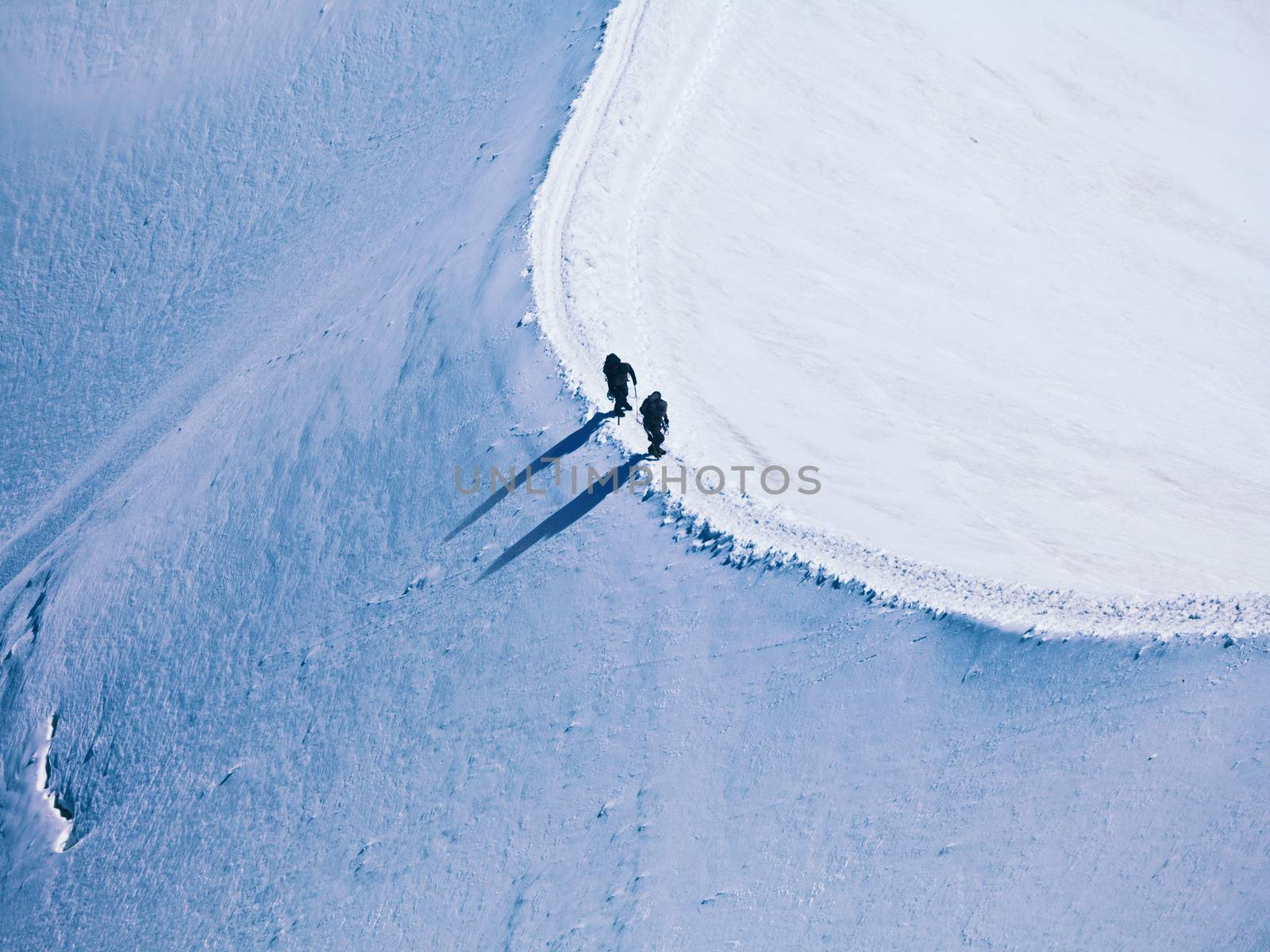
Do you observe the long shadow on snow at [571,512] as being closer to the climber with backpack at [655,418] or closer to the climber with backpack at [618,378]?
the climber with backpack at [655,418]

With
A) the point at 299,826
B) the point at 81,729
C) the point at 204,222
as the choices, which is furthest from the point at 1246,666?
the point at 204,222

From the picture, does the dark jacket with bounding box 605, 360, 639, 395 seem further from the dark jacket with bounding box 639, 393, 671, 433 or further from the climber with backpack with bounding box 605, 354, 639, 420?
the dark jacket with bounding box 639, 393, 671, 433

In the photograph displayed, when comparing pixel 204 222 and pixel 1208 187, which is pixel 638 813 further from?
pixel 1208 187

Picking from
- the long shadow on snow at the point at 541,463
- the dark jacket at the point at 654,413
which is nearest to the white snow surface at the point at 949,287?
the long shadow on snow at the point at 541,463

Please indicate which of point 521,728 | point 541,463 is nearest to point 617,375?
point 541,463

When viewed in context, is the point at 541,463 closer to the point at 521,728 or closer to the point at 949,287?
the point at 521,728
